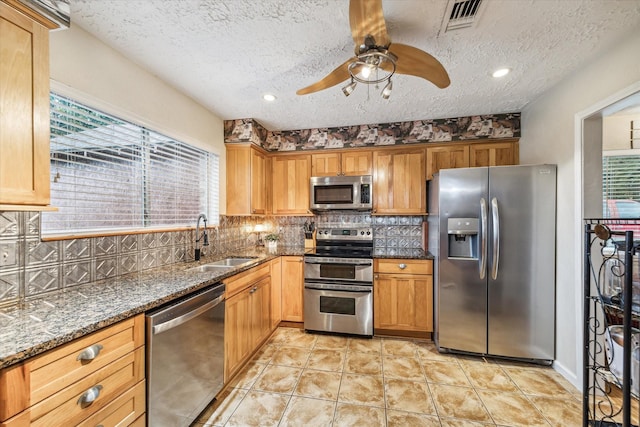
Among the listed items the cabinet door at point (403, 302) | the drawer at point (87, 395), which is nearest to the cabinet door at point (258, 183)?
the cabinet door at point (403, 302)

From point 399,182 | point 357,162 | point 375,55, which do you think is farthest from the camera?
point 357,162

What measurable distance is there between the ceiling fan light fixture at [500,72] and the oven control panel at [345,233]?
207cm

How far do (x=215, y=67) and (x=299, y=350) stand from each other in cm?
268

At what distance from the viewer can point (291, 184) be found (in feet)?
11.8

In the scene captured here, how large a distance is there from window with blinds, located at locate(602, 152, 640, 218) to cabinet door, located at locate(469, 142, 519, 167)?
760mm

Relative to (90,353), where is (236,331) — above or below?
below

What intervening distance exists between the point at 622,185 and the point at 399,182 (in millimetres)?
2158

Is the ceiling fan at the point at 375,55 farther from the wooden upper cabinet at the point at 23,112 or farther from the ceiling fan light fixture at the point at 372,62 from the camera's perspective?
the wooden upper cabinet at the point at 23,112

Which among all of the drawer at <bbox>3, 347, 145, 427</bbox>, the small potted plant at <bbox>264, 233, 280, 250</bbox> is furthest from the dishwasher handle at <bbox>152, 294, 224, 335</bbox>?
the small potted plant at <bbox>264, 233, 280, 250</bbox>

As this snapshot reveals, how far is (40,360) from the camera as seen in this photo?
0.91 m

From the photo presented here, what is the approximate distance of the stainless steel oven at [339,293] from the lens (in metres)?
2.91

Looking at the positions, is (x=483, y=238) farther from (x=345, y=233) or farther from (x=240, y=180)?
(x=240, y=180)

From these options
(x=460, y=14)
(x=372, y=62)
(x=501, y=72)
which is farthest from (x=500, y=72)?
(x=372, y=62)

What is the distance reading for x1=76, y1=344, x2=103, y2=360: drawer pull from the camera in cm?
104
